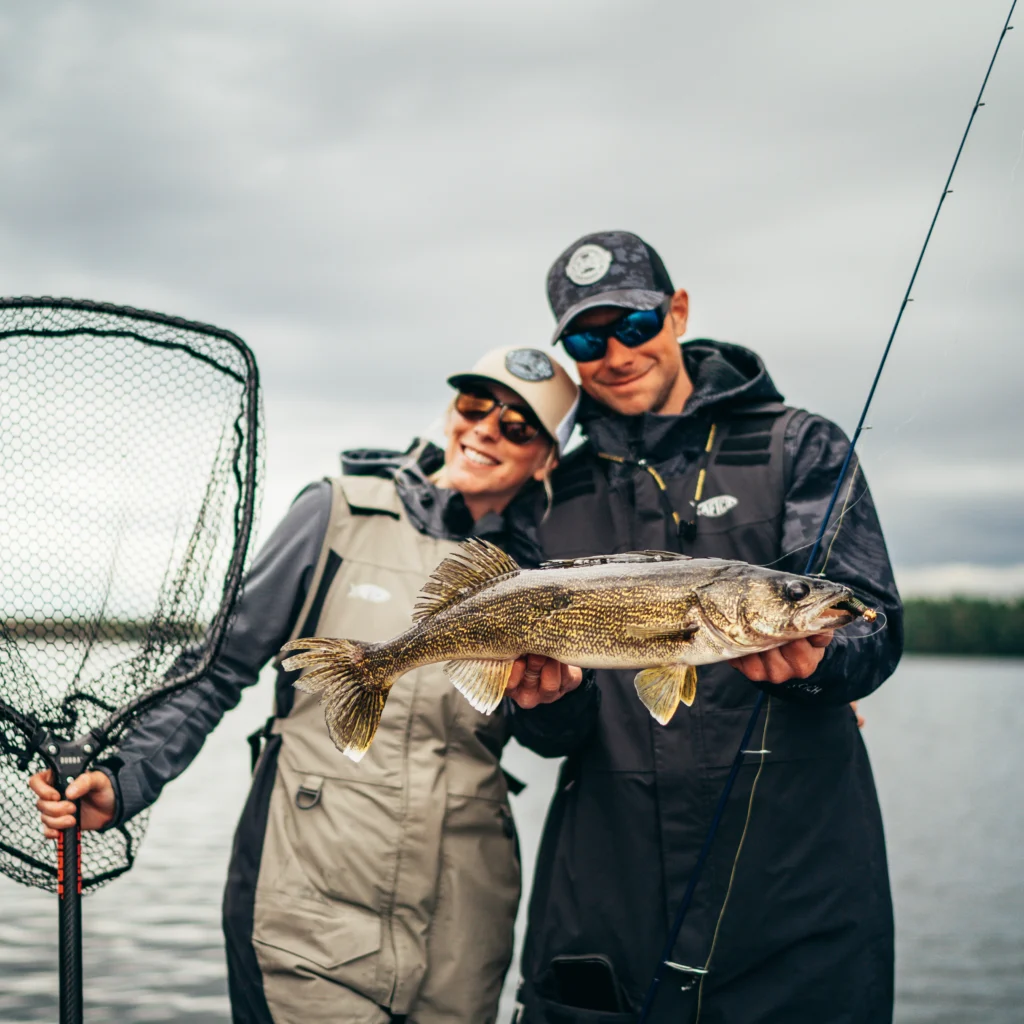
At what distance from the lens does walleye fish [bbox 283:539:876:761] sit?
3.24 metres

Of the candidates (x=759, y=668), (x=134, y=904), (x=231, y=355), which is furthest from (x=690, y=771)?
(x=134, y=904)

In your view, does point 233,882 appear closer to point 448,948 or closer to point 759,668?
point 448,948

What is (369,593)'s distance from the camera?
177 inches

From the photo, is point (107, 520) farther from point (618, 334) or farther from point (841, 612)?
point (841, 612)

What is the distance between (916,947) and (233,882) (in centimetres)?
1729

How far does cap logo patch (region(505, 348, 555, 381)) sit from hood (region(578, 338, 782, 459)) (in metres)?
0.26

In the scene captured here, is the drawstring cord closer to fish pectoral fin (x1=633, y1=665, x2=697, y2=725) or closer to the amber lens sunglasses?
the amber lens sunglasses

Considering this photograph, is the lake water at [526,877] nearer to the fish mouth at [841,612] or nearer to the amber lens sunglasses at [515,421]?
the amber lens sunglasses at [515,421]

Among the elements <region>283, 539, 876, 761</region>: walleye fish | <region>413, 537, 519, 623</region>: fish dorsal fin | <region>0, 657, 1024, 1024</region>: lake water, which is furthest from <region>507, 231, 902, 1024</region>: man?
<region>0, 657, 1024, 1024</region>: lake water

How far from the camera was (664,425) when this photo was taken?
461 centimetres

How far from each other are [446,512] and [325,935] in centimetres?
192

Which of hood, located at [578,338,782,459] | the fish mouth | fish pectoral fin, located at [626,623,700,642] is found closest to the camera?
the fish mouth

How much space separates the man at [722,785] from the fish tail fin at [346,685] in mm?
797

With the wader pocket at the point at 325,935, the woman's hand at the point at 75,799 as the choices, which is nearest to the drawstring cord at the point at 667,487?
the wader pocket at the point at 325,935
